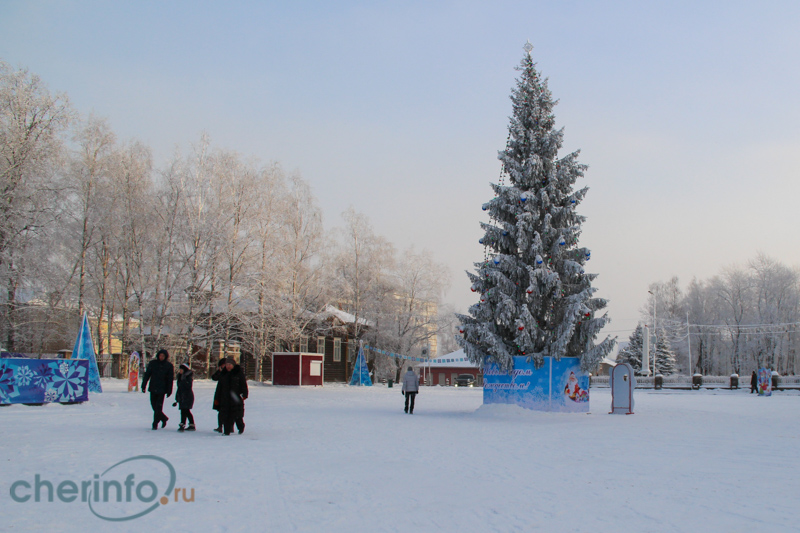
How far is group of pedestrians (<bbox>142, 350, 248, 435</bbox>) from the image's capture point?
12656 millimetres

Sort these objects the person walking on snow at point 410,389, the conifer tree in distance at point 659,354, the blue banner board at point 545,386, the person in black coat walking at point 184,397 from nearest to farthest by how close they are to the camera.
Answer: the person in black coat walking at point 184,397 < the person walking on snow at point 410,389 < the blue banner board at point 545,386 < the conifer tree in distance at point 659,354

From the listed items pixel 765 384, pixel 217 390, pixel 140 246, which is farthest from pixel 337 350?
pixel 217 390

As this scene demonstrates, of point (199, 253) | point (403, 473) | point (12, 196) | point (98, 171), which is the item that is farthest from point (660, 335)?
point (403, 473)

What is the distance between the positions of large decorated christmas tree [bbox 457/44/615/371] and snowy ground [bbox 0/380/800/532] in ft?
16.3

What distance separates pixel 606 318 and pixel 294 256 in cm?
2802

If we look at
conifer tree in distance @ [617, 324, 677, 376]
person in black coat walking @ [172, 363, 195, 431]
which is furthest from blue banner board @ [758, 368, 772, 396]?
person in black coat walking @ [172, 363, 195, 431]

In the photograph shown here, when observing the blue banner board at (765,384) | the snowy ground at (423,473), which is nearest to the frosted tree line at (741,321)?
the blue banner board at (765,384)

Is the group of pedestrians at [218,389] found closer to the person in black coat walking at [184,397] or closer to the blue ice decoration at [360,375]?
the person in black coat walking at [184,397]

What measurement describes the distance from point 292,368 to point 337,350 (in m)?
15.3

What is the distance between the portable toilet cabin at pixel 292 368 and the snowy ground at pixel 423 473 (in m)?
23.1

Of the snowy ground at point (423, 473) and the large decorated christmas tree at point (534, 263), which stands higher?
the large decorated christmas tree at point (534, 263)

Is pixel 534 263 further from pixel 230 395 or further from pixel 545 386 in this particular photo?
pixel 230 395

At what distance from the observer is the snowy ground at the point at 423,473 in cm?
603

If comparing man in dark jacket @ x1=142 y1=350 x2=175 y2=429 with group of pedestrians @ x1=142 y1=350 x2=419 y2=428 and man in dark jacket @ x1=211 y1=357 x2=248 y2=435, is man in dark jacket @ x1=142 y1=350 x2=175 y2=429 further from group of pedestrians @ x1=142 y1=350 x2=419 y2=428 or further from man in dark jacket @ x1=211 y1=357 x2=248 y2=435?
man in dark jacket @ x1=211 y1=357 x2=248 y2=435
